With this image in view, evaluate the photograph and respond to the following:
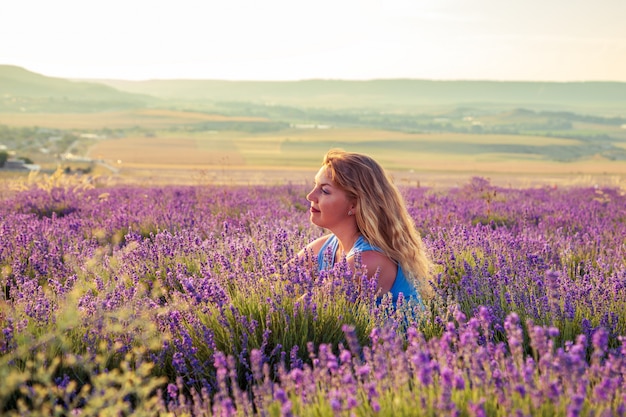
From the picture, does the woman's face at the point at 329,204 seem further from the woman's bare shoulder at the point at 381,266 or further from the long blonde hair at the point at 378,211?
the woman's bare shoulder at the point at 381,266

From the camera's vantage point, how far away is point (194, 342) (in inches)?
124

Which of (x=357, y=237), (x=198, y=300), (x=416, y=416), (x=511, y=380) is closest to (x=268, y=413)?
(x=416, y=416)

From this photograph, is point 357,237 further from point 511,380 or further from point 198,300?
point 511,380

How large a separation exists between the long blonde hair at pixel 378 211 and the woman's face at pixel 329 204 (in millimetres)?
41

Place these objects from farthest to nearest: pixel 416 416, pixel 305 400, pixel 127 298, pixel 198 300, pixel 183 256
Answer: pixel 183 256
pixel 127 298
pixel 198 300
pixel 305 400
pixel 416 416

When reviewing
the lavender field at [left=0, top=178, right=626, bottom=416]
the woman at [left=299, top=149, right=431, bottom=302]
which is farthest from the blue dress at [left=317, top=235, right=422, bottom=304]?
the lavender field at [left=0, top=178, right=626, bottom=416]

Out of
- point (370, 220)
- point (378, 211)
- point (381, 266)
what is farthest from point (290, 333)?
point (378, 211)

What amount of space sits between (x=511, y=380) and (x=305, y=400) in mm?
642

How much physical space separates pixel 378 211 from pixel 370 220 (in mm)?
125

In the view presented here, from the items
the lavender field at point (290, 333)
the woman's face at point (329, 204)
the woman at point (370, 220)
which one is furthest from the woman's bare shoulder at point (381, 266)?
Answer: the woman's face at point (329, 204)

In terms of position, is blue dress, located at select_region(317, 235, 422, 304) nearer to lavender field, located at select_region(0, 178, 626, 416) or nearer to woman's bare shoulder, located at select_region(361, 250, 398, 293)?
woman's bare shoulder, located at select_region(361, 250, 398, 293)

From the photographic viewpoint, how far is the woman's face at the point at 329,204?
4.15m

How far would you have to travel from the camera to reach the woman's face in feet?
13.6

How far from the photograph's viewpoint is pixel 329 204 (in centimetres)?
415
